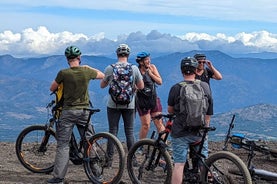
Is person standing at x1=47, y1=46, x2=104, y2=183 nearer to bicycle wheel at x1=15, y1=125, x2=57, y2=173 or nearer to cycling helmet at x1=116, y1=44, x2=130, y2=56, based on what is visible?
cycling helmet at x1=116, y1=44, x2=130, y2=56

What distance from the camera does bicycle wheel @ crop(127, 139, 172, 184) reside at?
774 centimetres

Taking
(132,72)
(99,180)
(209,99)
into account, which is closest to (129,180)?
(99,180)

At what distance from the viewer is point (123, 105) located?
28.9ft

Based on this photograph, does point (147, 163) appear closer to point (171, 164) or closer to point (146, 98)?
point (171, 164)

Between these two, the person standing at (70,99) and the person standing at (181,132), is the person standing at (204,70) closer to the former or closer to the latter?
the person standing at (70,99)

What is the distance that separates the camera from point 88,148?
8.30m

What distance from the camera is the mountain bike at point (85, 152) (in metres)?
8.12

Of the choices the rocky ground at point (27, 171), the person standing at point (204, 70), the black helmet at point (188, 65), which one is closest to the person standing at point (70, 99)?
the rocky ground at point (27, 171)

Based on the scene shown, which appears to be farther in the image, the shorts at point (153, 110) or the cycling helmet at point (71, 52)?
the shorts at point (153, 110)

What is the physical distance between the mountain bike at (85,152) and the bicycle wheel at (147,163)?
28 centimetres

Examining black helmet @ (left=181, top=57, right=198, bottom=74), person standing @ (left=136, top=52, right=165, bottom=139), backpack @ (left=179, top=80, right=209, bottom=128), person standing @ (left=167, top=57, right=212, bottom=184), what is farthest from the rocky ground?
black helmet @ (left=181, top=57, right=198, bottom=74)

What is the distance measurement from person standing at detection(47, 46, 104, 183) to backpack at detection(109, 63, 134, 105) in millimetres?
497

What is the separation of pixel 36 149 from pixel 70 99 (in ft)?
6.49

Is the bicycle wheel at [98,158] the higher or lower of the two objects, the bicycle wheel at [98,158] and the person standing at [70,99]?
the lower
